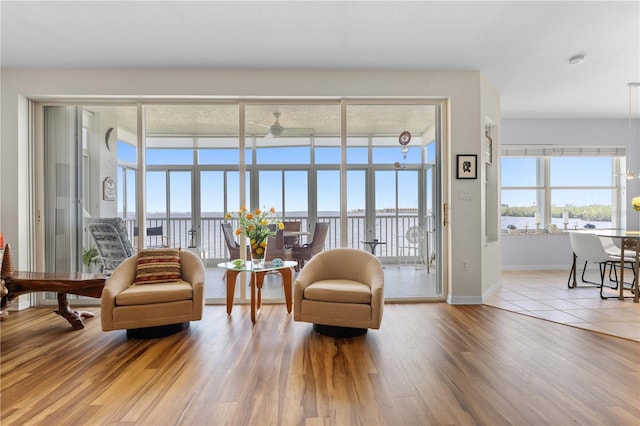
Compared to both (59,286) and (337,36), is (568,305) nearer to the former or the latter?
(337,36)

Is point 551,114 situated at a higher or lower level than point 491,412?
higher

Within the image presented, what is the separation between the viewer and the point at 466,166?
164 inches

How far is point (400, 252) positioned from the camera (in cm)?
441

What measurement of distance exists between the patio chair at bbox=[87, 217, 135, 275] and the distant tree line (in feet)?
20.5

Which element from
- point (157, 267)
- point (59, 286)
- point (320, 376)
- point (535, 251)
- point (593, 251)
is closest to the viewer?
point (320, 376)

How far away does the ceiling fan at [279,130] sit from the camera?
14.1 feet

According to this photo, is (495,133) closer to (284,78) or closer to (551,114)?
(551,114)

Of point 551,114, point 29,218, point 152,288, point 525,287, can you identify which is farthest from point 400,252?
point 29,218

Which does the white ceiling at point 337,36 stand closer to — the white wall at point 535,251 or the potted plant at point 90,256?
the potted plant at point 90,256

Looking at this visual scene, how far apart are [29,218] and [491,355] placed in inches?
204

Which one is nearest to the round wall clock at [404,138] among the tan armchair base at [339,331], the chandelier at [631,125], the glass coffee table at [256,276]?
the glass coffee table at [256,276]

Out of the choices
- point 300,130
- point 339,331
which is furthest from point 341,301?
point 300,130

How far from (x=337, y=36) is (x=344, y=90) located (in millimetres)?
895

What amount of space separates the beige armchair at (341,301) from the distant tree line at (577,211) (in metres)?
4.35
